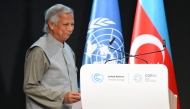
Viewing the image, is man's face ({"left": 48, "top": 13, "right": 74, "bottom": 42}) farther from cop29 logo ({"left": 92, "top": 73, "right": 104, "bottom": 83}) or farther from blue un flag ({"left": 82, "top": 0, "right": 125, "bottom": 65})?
blue un flag ({"left": 82, "top": 0, "right": 125, "bottom": 65})

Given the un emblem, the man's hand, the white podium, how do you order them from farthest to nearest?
the un emblem, the man's hand, the white podium

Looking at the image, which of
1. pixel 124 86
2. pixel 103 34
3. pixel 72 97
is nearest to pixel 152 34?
pixel 103 34

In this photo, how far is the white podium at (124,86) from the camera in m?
1.75

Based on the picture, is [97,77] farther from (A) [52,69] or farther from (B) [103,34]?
Answer: (B) [103,34]

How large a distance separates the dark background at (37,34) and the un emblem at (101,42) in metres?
0.50

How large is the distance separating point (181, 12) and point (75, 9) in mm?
1189

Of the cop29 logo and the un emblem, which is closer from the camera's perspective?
the cop29 logo

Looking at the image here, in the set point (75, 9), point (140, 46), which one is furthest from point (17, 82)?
point (140, 46)

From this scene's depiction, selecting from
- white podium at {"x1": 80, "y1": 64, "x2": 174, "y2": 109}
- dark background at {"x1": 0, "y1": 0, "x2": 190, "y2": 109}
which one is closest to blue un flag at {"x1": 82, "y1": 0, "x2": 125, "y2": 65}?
dark background at {"x1": 0, "y1": 0, "x2": 190, "y2": 109}

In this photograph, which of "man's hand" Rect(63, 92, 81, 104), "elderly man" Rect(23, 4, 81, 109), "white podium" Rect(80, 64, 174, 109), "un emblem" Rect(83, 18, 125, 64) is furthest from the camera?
"un emblem" Rect(83, 18, 125, 64)

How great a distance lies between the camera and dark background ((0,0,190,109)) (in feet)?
12.2

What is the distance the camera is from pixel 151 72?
1.75 meters

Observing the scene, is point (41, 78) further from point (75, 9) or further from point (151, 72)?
point (75, 9)

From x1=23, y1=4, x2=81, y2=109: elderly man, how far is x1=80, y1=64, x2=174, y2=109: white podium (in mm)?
273
